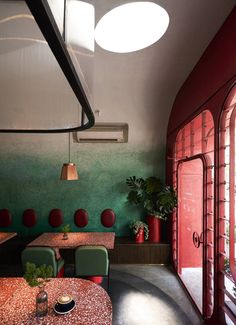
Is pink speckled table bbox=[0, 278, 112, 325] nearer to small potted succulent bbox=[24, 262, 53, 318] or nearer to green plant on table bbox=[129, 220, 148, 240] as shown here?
small potted succulent bbox=[24, 262, 53, 318]

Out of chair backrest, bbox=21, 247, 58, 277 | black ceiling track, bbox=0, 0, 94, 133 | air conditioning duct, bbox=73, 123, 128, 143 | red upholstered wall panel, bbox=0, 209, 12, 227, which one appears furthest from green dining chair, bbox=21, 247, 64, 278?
black ceiling track, bbox=0, 0, 94, 133

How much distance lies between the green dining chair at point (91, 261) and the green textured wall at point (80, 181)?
2.23 metres

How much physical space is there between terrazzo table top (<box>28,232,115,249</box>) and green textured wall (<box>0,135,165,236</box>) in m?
1.16

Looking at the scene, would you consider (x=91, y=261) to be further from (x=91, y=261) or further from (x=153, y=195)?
(x=153, y=195)

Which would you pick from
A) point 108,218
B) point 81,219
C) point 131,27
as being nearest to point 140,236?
point 108,218

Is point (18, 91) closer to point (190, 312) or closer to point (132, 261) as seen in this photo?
point (190, 312)

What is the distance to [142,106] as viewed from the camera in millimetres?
5008

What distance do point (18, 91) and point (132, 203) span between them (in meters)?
4.19

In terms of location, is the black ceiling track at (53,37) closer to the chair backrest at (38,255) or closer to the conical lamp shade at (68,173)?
the chair backrest at (38,255)

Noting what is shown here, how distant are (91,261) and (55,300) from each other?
1268 millimetres

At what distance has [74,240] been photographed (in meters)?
4.13

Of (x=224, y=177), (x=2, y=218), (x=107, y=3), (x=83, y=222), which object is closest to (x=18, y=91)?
(x=107, y=3)

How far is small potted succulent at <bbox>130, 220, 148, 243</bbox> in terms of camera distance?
511 cm

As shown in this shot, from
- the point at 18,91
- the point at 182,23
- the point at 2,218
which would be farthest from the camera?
the point at 2,218
